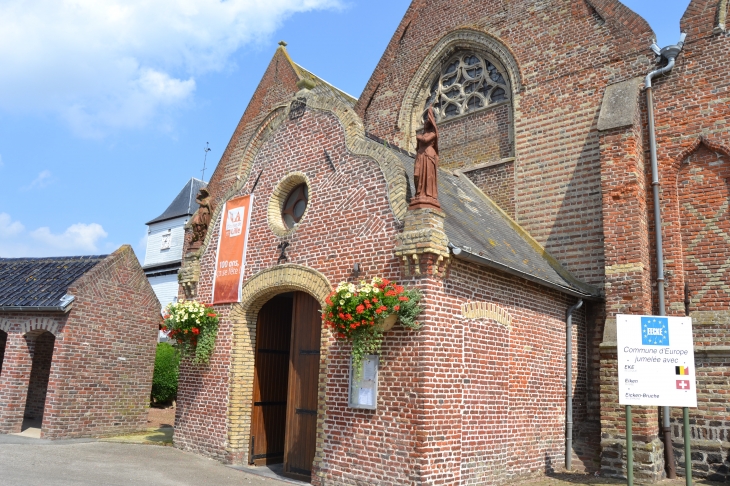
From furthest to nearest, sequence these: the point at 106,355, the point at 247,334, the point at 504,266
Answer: the point at 106,355 < the point at 247,334 < the point at 504,266

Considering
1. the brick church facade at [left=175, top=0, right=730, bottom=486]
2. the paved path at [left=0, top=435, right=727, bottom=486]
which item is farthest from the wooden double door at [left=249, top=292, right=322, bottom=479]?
the paved path at [left=0, top=435, right=727, bottom=486]

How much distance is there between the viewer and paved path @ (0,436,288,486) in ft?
29.8

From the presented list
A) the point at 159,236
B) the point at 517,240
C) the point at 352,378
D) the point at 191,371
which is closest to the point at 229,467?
the point at 191,371

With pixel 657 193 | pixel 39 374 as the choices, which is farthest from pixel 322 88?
pixel 39 374

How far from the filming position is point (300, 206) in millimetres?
11508

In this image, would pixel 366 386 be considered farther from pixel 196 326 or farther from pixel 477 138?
pixel 477 138

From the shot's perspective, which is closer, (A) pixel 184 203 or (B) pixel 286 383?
(B) pixel 286 383

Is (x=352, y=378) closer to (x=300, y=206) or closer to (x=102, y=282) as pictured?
(x=300, y=206)

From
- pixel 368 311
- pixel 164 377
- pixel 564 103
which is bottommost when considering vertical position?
pixel 164 377

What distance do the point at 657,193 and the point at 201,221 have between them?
9338 mm

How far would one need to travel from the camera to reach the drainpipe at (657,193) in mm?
10756

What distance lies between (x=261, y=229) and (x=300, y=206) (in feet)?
2.91

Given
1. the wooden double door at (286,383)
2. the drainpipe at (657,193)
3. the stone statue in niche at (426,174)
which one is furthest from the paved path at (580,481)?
the stone statue in niche at (426,174)

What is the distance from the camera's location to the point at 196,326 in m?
11.7
